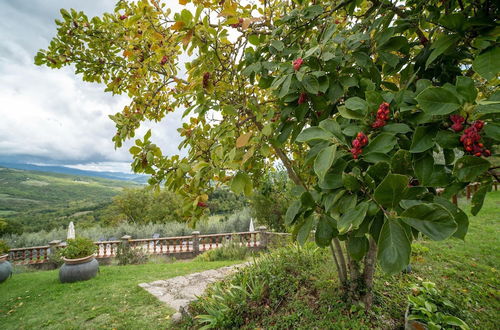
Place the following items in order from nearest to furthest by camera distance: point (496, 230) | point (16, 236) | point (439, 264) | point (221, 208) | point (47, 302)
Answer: point (439, 264), point (47, 302), point (496, 230), point (16, 236), point (221, 208)

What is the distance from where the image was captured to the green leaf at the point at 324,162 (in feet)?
2.17

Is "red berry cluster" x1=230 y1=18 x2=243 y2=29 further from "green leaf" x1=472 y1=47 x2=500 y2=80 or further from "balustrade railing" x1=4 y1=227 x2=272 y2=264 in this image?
"balustrade railing" x1=4 y1=227 x2=272 y2=264

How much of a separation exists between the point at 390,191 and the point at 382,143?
0.18 metres

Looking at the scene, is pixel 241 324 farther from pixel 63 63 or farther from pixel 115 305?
pixel 63 63

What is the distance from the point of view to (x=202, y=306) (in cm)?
325

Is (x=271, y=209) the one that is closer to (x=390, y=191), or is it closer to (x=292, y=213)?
(x=292, y=213)

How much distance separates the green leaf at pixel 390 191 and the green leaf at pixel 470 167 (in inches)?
6.6

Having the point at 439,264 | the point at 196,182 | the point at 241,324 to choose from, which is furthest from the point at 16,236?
the point at 439,264

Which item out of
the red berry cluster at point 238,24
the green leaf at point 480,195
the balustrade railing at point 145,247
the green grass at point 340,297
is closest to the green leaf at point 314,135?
the green leaf at point 480,195

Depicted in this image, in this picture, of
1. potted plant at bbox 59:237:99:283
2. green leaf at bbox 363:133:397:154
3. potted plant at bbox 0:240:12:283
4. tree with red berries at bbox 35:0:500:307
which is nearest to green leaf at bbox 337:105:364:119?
tree with red berries at bbox 35:0:500:307

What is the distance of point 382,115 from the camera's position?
30.6 inches

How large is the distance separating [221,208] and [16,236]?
10.6 meters

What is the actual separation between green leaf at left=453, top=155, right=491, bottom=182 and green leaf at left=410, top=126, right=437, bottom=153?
0.31 ft

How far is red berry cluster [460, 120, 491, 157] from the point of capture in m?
0.61
